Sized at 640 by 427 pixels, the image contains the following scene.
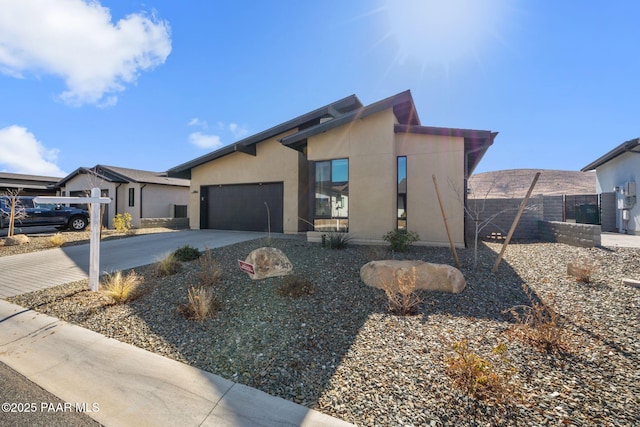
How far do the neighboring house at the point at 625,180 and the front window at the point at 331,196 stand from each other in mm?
11460

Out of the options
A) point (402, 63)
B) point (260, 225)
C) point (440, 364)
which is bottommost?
point (440, 364)

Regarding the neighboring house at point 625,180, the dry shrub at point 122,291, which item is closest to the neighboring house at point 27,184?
the dry shrub at point 122,291

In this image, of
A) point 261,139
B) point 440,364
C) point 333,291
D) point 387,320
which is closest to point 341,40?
point 261,139

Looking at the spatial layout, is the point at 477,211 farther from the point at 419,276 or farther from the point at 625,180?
the point at 625,180

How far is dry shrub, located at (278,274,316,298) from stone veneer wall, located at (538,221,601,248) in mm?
8596

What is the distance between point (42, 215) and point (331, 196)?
15642mm

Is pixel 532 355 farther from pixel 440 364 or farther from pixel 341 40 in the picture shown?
pixel 341 40

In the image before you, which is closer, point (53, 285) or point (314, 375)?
point (314, 375)

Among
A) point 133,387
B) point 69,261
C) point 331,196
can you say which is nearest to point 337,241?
point 331,196

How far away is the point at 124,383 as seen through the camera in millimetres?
2570

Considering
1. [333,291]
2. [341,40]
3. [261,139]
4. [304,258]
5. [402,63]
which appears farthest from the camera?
[261,139]

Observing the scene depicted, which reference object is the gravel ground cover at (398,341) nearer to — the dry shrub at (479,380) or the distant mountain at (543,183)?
the dry shrub at (479,380)

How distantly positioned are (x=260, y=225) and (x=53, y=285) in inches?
306

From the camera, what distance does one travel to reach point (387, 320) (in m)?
3.66
